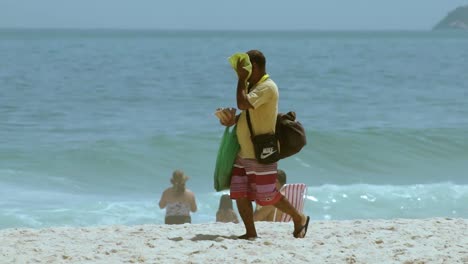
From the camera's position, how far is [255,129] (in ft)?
21.7

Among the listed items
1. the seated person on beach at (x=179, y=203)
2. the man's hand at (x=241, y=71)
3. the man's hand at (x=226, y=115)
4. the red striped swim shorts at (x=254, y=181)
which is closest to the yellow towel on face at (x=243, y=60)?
the man's hand at (x=241, y=71)

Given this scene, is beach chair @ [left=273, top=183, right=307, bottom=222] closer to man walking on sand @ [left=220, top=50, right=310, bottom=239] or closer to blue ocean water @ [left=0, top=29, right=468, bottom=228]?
man walking on sand @ [left=220, top=50, right=310, bottom=239]

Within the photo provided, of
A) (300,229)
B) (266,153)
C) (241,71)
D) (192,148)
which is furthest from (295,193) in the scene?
(192,148)

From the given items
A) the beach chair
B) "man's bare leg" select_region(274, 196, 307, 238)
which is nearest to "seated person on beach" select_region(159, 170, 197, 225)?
the beach chair

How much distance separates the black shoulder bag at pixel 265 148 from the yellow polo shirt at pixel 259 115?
0.13 feet

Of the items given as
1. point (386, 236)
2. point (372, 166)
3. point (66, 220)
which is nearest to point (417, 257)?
point (386, 236)

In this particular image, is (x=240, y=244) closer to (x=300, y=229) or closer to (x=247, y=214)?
(x=247, y=214)

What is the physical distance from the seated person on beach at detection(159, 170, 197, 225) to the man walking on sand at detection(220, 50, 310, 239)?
3383 mm

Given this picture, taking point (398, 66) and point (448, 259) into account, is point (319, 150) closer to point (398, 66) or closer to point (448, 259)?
point (448, 259)

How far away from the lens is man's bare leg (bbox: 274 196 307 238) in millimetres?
6862

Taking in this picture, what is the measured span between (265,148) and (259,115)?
0.22 m

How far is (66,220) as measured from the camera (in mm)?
12688

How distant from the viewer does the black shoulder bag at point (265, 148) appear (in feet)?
21.5

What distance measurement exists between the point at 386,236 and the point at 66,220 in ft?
21.3
